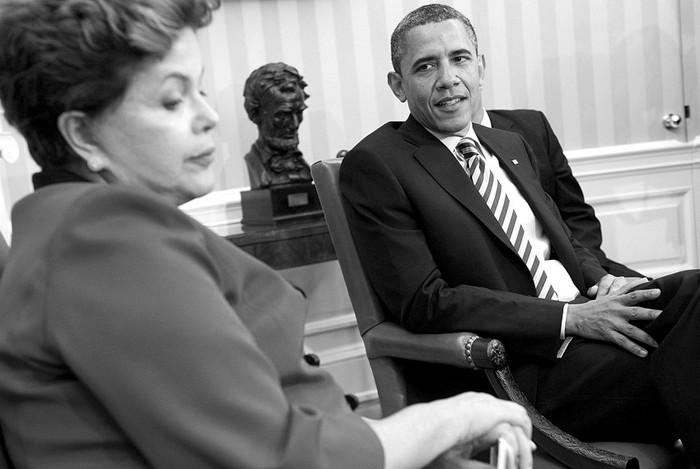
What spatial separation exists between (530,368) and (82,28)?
5.12 feet

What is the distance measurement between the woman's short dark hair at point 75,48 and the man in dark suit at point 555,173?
2.16 meters

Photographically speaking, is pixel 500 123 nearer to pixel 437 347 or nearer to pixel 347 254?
pixel 347 254

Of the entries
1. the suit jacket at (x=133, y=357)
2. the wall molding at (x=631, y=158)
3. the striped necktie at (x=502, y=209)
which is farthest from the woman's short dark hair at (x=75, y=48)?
the wall molding at (x=631, y=158)

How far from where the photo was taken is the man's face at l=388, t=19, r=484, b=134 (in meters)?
2.74

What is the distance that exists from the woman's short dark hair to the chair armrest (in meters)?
1.24

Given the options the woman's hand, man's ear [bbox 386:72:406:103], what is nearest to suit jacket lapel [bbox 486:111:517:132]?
man's ear [bbox 386:72:406:103]

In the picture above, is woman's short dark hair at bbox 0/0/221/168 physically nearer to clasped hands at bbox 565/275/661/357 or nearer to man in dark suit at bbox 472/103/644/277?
clasped hands at bbox 565/275/661/357

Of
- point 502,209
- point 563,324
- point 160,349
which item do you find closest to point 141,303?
point 160,349

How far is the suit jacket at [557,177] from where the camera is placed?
3223mm

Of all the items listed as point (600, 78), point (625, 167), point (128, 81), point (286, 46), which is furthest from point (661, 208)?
point (128, 81)

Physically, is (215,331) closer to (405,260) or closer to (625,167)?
(405,260)

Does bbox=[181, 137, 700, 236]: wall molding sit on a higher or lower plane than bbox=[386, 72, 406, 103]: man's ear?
lower

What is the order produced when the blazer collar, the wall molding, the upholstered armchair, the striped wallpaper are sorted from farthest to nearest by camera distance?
the wall molding
the striped wallpaper
the blazer collar
the upholstered armchair

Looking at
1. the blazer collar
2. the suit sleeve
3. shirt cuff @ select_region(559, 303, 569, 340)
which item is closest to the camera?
the suit sleeve
